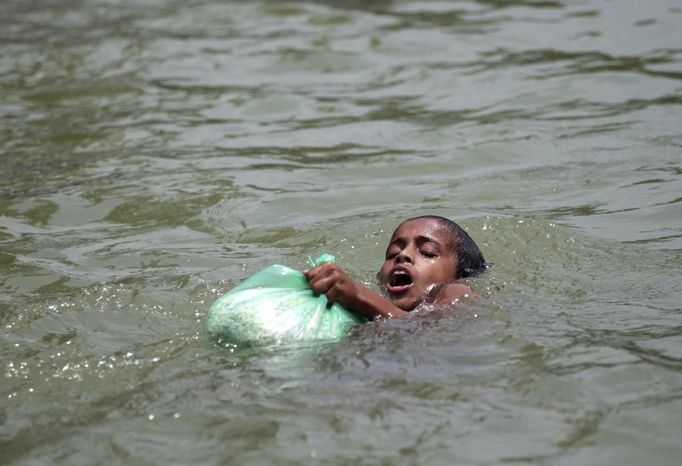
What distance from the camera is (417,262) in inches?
228

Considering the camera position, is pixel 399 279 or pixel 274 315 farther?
pixel 399 279

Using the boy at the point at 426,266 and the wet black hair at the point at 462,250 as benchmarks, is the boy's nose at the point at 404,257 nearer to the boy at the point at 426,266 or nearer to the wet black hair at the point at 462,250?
the boy at the point at 426,266

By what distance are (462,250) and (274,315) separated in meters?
1.60

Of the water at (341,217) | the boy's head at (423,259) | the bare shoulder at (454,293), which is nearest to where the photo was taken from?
the water at (341,217)

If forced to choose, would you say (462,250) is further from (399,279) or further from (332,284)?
(332,284)

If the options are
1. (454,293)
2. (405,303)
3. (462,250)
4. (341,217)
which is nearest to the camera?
(454,293)

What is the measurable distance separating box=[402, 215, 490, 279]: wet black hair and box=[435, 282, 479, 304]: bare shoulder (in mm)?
375

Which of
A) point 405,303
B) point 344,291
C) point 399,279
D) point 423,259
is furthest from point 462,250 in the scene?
point 344,291

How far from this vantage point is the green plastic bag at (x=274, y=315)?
15.6 feet

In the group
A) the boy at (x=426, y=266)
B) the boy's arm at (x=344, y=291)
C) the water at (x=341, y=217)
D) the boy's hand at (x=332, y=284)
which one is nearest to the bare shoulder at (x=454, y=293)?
the boy at (x=426, y=266)

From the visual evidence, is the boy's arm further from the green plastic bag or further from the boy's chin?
the boy's chin

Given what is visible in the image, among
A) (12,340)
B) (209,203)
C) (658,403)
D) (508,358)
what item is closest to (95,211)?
(209,203)

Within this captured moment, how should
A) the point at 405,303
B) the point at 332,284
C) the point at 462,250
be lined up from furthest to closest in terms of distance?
1. the point at 462,250
2. the point at 405,303
3. the point at 332,284

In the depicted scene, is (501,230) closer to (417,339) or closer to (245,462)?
(417,339)
